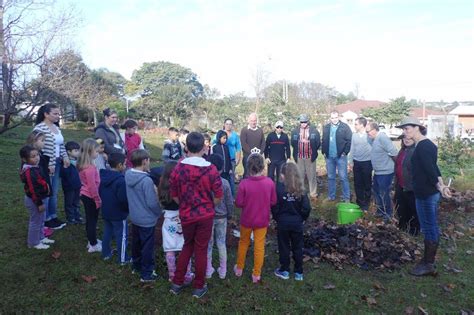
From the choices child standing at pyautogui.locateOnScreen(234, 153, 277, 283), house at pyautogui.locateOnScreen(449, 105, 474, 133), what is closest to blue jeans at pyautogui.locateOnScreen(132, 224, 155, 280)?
child standing at pyautogui.locateOnScreen(234, 153, 277, 283)

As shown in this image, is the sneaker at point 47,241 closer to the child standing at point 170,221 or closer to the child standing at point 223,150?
the child standing at point 170,221

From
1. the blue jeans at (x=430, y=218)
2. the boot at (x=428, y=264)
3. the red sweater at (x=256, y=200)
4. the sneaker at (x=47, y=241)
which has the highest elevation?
the red sweater at (x=256, y=200)

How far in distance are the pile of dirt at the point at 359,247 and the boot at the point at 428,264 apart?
312 millimetres

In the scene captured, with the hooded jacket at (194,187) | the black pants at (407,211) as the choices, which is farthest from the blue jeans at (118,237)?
the black pants at (407,211)

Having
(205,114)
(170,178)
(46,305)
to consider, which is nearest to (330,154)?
(170,178)

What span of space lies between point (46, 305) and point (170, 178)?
72.7 inches

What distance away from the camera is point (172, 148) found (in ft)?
22.6

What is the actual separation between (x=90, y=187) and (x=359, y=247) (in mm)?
3969

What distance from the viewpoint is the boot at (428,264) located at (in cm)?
488

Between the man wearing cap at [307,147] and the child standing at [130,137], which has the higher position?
the child standing at [130,137]

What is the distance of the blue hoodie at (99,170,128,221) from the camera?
15.0 ft

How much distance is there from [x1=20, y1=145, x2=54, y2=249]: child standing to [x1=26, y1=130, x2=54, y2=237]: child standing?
7.7 inches

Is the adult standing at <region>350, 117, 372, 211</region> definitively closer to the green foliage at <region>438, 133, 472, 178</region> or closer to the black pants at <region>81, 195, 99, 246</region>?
the green foliage at <region>438, 133, 472, 178</region>

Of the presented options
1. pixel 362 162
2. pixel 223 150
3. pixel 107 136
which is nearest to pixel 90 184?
pixel 107 136
